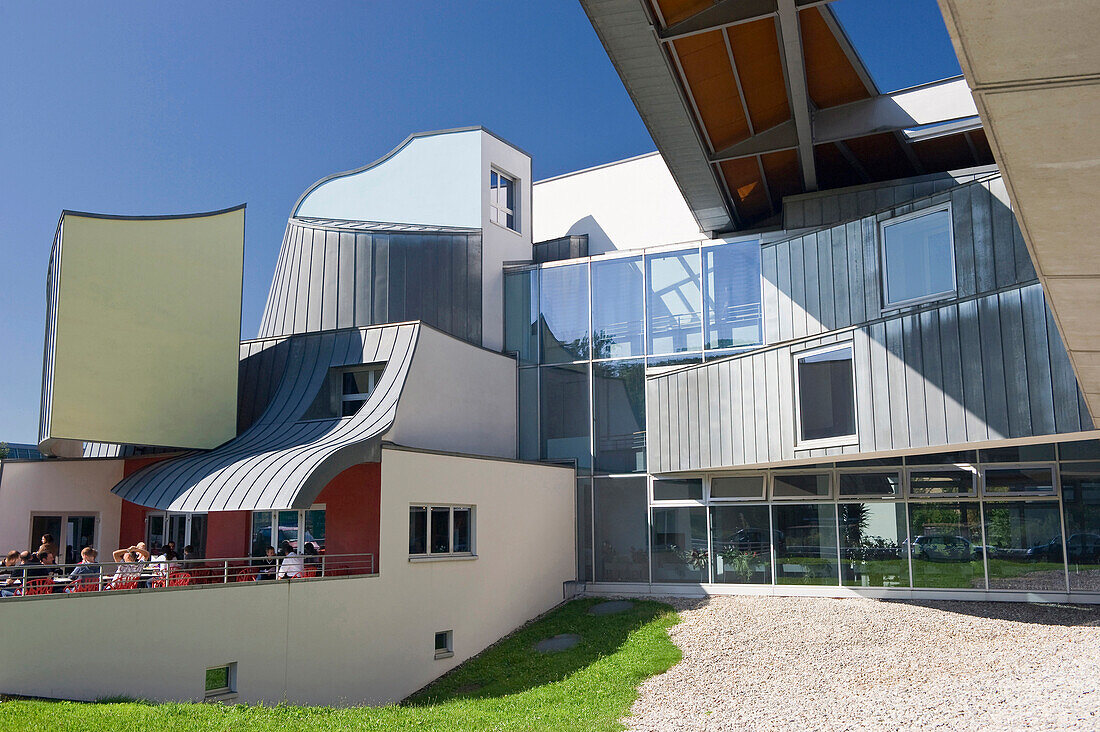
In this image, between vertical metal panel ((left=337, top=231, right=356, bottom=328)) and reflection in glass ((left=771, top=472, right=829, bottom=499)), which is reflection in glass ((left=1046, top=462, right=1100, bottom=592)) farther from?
vertical metal panel ((left=337, top=231, right=356, bottom=328))

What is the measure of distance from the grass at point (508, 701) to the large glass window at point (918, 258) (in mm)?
7562

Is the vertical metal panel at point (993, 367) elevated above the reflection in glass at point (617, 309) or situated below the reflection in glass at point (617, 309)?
below

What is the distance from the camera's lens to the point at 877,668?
1403cm

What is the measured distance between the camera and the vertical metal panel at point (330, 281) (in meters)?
24.5

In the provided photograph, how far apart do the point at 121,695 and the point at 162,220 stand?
11.1 m

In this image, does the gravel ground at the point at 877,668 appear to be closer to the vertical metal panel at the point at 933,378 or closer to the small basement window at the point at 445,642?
the vertical metal panel at the point at 933,378

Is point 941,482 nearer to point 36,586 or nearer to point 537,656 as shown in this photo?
point 537,656

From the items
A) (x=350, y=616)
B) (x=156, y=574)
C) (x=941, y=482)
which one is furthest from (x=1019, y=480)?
(x=156, y=574)

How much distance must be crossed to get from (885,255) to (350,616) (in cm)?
1108

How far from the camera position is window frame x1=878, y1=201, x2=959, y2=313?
13172 millimetres

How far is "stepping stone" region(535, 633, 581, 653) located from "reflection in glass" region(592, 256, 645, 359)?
23.6 feet

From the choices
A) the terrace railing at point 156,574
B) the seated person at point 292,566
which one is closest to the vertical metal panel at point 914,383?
the terrace railing at point 156,574

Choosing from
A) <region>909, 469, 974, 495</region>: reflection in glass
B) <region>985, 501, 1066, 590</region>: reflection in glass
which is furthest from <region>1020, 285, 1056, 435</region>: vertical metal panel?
<region>909, 469, 974, 495</region>: reflection in glass

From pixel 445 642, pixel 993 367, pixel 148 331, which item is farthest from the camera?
pixel 148 331
